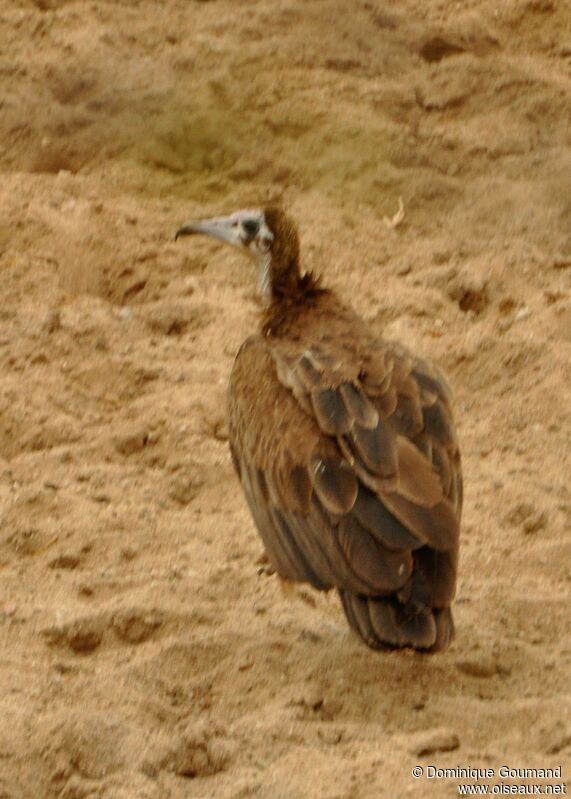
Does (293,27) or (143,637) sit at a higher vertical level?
(293,27)

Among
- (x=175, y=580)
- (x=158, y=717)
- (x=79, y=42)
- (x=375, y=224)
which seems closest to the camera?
(x=158, y=717)

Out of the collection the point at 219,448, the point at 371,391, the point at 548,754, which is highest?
the point at 371,391

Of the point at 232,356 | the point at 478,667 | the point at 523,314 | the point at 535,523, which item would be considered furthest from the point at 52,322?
the point at 478,667

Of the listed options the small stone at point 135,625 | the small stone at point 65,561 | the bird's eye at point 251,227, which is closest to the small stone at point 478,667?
the small stone at point 135,625

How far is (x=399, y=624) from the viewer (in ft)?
14.6

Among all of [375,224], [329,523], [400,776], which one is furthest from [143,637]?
[375,224]

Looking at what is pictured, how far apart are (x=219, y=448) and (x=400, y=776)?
2316 mm

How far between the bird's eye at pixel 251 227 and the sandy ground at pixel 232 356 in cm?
97

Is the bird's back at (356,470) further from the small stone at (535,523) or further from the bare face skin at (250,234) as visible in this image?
the small stone at (535,523)

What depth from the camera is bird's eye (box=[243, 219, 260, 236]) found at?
5582 millimetres

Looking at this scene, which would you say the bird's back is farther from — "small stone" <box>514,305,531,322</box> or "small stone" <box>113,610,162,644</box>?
"small stone" <box>514,305,531,322</box>

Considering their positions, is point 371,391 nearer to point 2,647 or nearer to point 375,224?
point 2,647

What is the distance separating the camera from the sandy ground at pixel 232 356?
438 cm

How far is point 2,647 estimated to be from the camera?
4.86 m
